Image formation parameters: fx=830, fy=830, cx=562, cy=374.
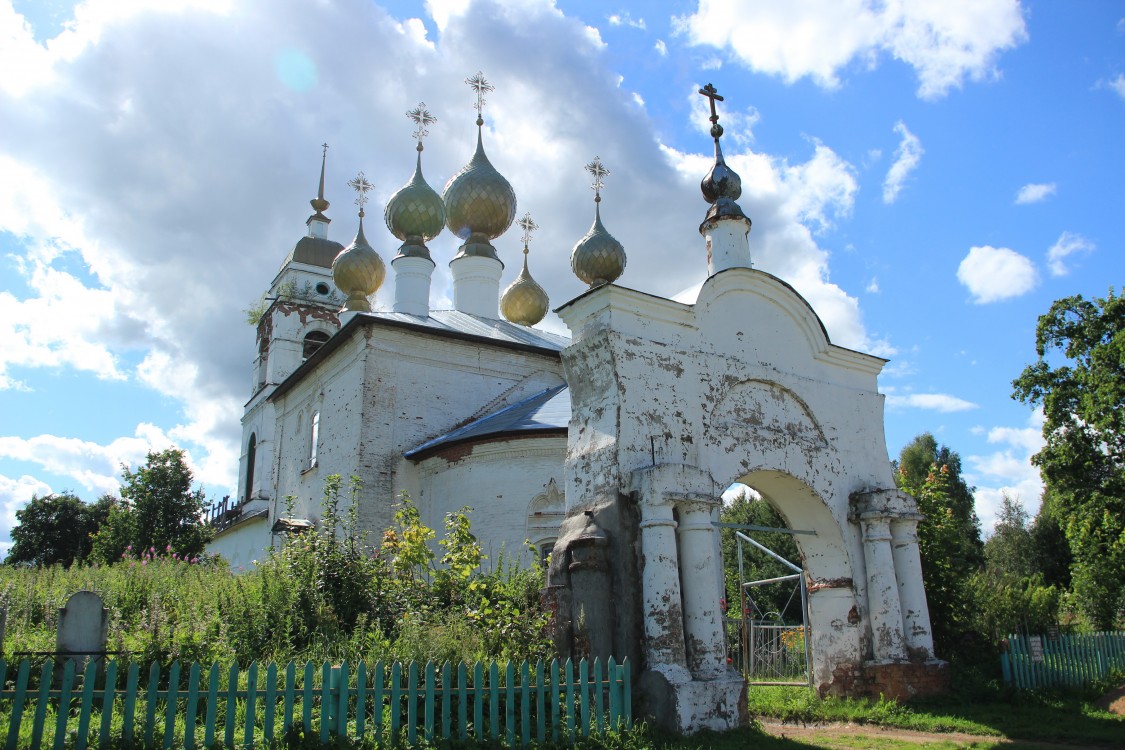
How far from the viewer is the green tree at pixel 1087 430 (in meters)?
17.6

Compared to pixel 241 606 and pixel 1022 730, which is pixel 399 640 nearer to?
pixel 241 606

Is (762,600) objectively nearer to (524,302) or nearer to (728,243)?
(524,302)

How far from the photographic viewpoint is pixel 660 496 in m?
7.11

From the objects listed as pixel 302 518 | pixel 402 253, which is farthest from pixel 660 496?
pixel 402 253

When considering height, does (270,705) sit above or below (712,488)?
below

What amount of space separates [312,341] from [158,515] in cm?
812

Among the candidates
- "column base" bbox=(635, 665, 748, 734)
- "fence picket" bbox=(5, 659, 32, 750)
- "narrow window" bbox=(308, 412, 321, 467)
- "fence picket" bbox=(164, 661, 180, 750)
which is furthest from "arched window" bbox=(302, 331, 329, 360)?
"fence picket" bbox=(164, 661, 180, 750)

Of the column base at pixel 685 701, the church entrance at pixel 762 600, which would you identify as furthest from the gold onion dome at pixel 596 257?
the column base at pixel 685 701

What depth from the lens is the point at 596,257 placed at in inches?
798

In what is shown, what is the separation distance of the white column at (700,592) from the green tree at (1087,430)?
47.0 ft

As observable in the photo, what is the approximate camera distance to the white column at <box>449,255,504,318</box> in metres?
20.3

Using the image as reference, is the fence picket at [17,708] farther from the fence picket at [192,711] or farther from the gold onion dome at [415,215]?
the gold onion dome at [415,215]

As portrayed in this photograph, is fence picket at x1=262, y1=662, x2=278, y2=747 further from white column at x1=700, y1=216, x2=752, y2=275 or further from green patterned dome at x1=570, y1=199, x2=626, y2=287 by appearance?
green patterned dome at x1=570, y1=199, x2=626, y2=287

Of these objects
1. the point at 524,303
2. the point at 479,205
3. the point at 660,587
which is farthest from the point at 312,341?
the point at 660,587
